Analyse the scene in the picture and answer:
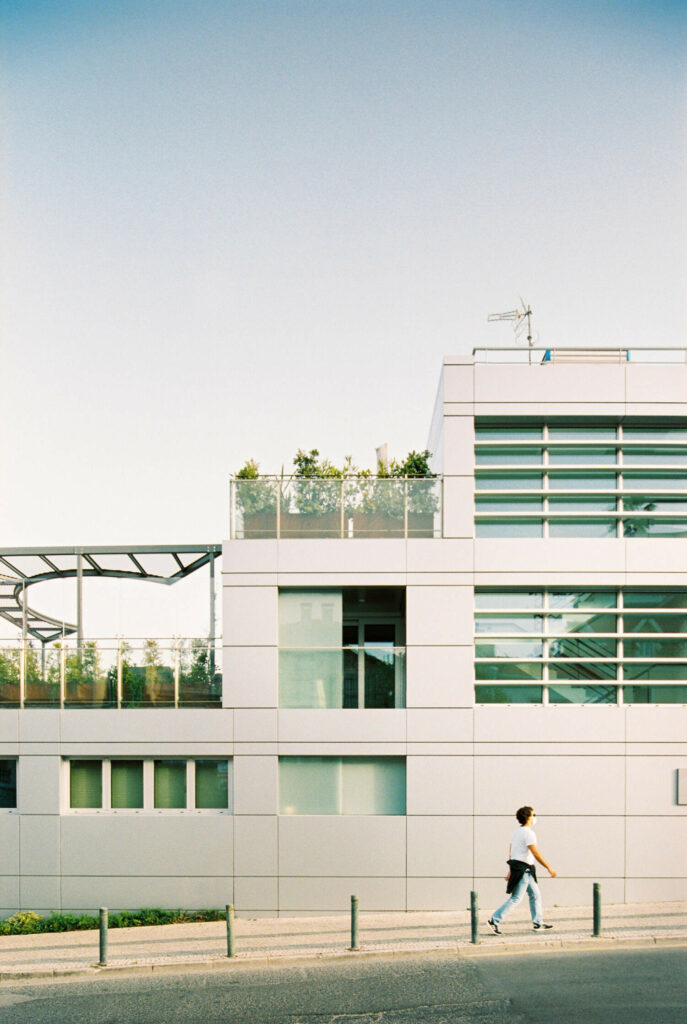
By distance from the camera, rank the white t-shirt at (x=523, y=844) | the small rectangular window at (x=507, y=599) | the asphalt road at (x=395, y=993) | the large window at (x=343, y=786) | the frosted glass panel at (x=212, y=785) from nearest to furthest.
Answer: the asphalt road at (x=395, y=993) < the white t-shirt at (x=523, y=844) < the large window at (x=343, y=786) < the frosted glass panel at (x=212, y=785) < the small rectangular window at (x=507, y=599)

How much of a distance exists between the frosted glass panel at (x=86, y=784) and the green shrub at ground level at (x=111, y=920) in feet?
6.41

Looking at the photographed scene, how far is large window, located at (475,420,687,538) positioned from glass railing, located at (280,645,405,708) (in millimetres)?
3070

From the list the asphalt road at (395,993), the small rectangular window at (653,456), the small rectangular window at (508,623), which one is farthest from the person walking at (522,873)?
the small rectangular window at (653,456)

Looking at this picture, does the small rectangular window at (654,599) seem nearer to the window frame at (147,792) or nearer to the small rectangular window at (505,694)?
the small rectangular window at (505,694)

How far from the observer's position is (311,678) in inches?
669

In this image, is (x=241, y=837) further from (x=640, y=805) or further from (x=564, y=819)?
(x=640, y=805)

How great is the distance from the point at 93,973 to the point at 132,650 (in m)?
6.05

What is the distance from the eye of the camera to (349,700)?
1692 centimetres

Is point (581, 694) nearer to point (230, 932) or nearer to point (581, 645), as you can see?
point (581, 645)

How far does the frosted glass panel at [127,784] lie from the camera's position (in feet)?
56.3

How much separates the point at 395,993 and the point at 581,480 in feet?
31.9

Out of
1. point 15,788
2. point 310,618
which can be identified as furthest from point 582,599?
point 15,788

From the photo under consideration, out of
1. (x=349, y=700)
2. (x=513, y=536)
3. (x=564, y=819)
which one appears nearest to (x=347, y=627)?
(x=349, y=700)

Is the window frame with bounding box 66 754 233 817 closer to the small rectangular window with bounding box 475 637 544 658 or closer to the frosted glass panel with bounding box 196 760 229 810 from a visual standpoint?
the frosted glass panel with bounding box 196 760 229 810
